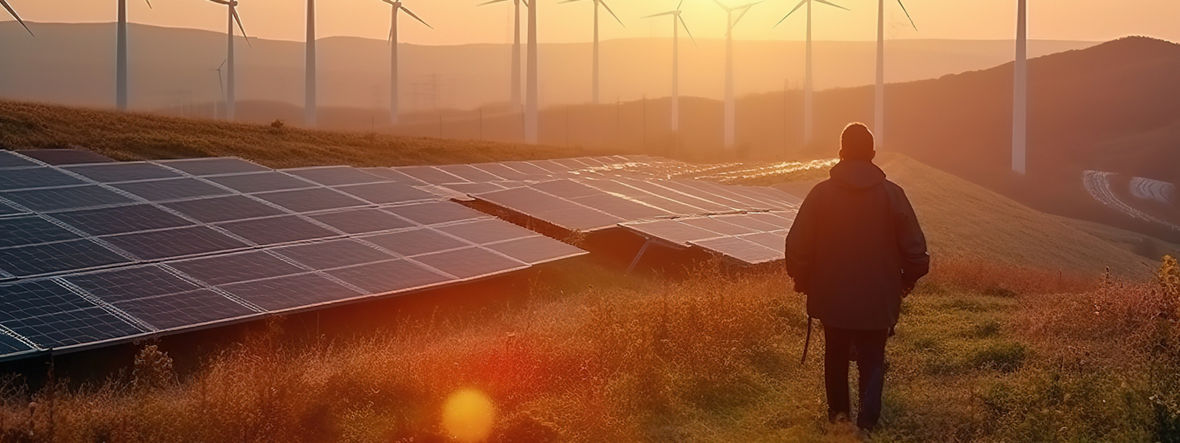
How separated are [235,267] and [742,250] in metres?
13.0

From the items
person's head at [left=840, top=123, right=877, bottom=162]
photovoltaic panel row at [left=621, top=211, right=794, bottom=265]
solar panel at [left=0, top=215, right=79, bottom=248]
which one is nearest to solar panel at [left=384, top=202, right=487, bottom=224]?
photovoltaic panel row at [left=621, top=211, right=794, bottom=265]

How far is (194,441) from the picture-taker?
9.66m

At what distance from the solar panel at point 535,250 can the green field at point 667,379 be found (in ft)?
7.35

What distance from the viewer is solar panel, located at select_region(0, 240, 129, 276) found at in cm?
1630

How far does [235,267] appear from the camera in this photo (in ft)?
59.6

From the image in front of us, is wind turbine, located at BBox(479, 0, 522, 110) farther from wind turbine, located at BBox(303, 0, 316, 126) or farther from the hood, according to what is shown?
the hood

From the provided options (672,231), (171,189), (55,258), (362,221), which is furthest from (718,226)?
(55,258)

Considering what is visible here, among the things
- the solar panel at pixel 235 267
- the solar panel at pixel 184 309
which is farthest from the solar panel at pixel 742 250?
the solar panel at pixel 184 309

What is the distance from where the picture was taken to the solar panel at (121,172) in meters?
22.5

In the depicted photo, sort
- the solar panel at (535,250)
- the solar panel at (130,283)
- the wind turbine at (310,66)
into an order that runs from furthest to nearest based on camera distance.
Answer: the wind turbine at (310,66), the solar panel at (535,250), the solar panel at (130,283)

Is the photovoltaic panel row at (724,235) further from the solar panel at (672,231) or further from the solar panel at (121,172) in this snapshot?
the solar panel at (121,172)

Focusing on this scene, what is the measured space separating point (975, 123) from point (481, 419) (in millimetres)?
174553

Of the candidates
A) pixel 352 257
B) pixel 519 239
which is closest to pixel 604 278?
pixel 519 239

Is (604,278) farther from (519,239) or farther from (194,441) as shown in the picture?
(194,441)
